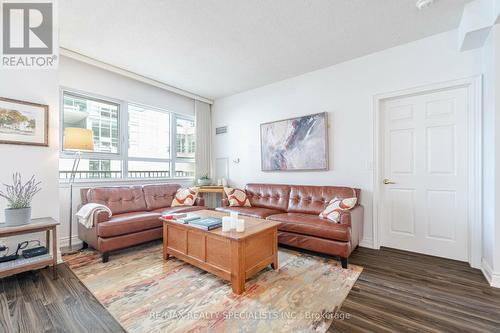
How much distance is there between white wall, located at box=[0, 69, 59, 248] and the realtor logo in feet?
0.39

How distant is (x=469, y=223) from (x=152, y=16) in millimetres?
4104

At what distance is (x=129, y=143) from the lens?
3.88 m

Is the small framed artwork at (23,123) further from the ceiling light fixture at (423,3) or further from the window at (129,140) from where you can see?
the ceiling light fixture at (423,3)

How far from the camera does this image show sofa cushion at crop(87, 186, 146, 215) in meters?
3.10

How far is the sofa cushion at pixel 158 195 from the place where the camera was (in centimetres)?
359

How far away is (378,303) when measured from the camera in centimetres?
179

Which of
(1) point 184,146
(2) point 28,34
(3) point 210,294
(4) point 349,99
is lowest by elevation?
(3) point 210,294

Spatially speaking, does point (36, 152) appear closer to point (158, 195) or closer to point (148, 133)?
point (158, 195)

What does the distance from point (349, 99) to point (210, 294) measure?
10.1 feet

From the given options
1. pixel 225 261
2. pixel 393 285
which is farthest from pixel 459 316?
pixel 225 261

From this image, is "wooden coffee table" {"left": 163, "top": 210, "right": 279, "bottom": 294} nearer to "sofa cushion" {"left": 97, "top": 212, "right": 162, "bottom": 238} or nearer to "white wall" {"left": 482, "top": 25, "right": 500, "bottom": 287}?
"sofa cushion" {"left": 97, "top": 212, "right": 162, "bottom": 238}

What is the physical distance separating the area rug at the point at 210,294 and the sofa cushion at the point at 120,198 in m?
0.72

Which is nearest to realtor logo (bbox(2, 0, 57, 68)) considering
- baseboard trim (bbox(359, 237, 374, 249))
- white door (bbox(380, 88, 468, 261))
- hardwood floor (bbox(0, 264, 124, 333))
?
hardwood floor (bbox(0, 264, 124, 333))

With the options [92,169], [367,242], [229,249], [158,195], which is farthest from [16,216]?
[367,242]
